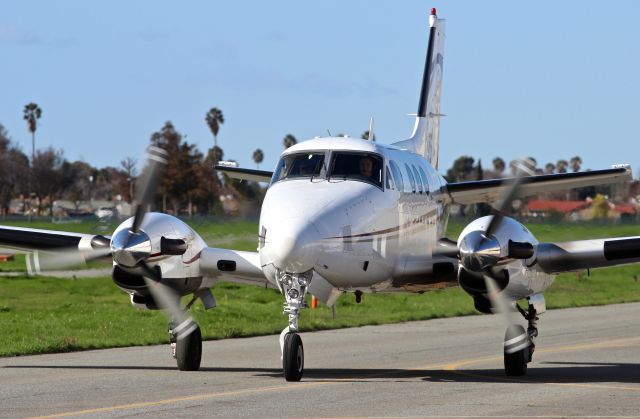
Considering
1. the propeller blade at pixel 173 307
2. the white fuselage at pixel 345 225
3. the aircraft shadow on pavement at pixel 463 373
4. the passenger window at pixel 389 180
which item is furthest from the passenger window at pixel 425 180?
the propeller blade at pixel 173 307

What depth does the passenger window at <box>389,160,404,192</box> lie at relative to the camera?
58.1 ft

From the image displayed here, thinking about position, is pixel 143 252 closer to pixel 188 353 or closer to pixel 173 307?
pixel 173 307

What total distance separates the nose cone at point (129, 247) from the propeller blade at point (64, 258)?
3.75 feet

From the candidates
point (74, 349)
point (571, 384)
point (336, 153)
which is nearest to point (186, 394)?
point (336, 153)

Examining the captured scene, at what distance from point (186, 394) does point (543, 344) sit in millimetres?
11389

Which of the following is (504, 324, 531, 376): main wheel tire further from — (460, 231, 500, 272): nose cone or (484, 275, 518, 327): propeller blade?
(460, 231, 500, 272): nose cone

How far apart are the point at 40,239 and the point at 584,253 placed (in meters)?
8.34

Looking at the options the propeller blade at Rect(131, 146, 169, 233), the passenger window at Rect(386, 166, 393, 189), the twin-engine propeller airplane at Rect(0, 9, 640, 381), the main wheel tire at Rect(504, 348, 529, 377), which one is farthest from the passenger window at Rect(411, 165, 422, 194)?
the propeller blade at Rect(131, 146, 169, 233)

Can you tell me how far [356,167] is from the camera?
55.5ft

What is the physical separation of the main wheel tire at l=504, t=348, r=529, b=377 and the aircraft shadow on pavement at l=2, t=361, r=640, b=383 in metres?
0.14

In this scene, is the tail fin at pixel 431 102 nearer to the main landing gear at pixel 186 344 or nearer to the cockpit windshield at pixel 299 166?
the cockpit windshield at pixel 299 166

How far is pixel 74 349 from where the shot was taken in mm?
21969

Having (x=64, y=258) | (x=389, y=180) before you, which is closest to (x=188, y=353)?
(x=64, y=258)

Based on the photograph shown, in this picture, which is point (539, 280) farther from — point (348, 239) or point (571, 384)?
point (348, 239)
